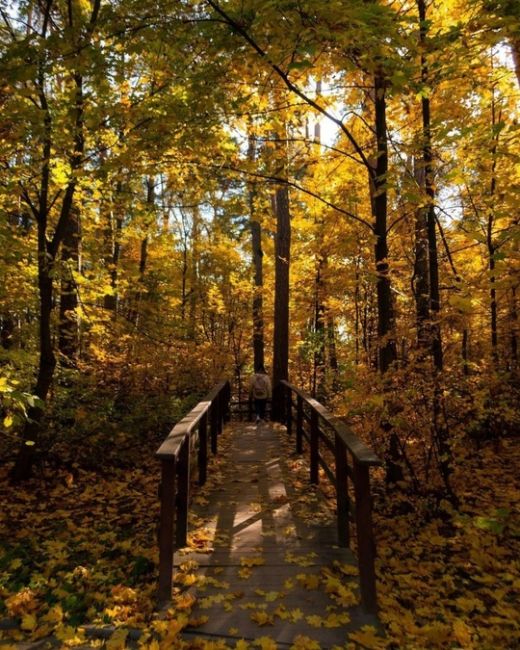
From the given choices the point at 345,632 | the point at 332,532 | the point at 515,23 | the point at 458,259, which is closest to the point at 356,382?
the point at 332,532

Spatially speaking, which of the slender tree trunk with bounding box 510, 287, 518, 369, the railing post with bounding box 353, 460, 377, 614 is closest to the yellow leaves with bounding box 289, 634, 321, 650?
the railing post with bounding box 353, 460, 377, 614

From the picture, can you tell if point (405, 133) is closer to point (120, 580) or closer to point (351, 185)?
point (351, 185)

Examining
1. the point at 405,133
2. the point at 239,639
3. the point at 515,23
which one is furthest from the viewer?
the point at 405,133

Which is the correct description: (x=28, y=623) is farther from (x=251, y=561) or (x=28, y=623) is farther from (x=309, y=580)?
(x=309, y=580)

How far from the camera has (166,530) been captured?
345cm

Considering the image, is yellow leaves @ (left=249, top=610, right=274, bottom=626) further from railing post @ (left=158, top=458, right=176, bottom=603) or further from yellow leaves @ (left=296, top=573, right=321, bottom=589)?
railing post @ (left=158, top=458, right=176, bottom=603)

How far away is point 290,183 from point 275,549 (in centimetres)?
420

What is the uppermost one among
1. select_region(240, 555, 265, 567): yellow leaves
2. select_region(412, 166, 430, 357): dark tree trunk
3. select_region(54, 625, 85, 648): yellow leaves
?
select_region(412, 166, 430, 357): dark tree trunk

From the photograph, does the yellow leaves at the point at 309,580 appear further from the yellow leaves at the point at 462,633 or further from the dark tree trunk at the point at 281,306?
the dark tree trunk at the point at 281,306

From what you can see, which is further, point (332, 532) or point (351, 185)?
point (351, 185)

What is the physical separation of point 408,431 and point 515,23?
3.99m

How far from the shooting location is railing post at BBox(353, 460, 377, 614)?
10.5 ft

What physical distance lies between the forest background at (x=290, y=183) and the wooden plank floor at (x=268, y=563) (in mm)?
569

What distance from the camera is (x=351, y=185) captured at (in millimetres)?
9016
